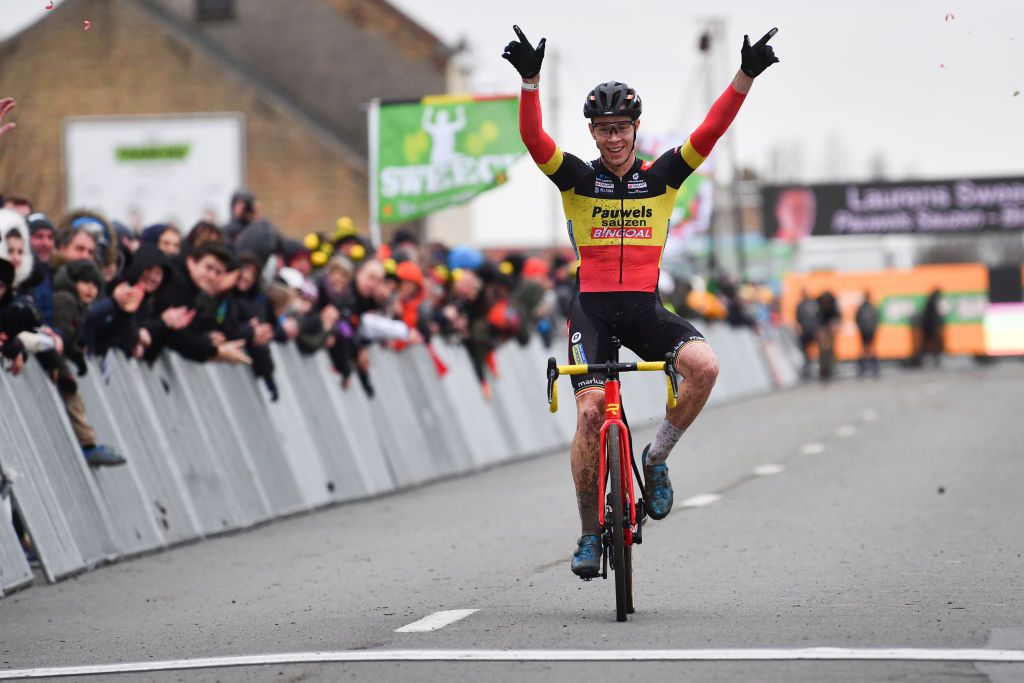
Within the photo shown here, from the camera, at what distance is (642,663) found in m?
7.26

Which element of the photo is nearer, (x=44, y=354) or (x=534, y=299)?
(x=44, y=354)

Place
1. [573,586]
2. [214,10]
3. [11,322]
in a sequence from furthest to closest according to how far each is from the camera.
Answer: [214,10] < [11,322] < [573,586]

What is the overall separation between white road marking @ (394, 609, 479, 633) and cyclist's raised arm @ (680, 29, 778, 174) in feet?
7.22

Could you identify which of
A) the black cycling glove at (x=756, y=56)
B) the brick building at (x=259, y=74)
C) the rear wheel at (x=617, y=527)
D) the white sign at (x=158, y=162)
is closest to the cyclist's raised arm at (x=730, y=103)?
the black cycling glove at (x=756, y=56)

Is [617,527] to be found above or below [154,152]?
above

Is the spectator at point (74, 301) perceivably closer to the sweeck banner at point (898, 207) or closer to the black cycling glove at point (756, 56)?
the black cycling glove at point (756, 56)

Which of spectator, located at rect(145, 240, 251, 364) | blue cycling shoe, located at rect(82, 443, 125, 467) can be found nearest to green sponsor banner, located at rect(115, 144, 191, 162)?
spectator, located at rect(145, 240, 251, 364)

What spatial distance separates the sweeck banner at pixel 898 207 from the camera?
60094mm

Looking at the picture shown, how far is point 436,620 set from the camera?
8805mm

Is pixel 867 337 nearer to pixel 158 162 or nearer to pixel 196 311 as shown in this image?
pixel 158 162

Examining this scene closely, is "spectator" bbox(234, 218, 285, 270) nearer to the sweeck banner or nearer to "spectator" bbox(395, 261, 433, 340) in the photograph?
"spectator" bbox(395, 261, 433, 340)

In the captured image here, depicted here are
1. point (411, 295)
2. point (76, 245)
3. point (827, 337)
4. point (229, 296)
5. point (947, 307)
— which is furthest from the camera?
point (947, 307)

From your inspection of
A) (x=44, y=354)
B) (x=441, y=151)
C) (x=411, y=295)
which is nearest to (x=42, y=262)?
(x=44, y=354)

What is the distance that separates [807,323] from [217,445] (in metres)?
35.3
